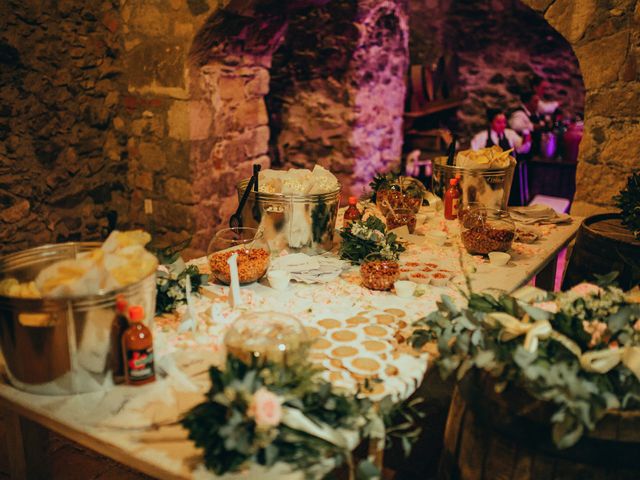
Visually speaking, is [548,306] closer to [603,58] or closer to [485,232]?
[485,232]

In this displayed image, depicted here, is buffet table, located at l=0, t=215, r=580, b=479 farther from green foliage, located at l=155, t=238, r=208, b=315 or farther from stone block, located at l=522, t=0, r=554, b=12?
stone block, located at l=522, t=0, r=554, b=12

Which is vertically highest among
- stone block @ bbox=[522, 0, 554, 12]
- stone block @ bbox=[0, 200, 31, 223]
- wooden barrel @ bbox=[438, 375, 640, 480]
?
stone block @ bbox=[522, 0, 554, 12]

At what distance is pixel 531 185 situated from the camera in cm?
611

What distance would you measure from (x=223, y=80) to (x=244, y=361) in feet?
9.92

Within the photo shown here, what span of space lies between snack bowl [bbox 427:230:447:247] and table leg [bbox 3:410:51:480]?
1675 millimetres

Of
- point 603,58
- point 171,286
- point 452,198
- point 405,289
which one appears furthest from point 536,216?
point 171,286

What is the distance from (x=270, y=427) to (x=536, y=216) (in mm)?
2257

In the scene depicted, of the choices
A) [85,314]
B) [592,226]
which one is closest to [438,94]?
[592,226]

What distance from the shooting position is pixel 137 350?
1.41 m

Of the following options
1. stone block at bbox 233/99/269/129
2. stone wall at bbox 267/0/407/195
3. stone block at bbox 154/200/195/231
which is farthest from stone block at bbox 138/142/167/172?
stone wall at bbox 267/0/407/195

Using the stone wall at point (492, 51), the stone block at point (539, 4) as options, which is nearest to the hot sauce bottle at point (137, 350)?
the stone block at point (539, 4)

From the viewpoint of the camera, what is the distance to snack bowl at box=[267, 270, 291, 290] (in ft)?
6.66

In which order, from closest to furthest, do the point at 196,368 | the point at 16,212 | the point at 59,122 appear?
1. the point at 196,368
2. the point at 16,212
3. the point at 59,122

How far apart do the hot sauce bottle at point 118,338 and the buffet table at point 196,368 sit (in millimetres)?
49
